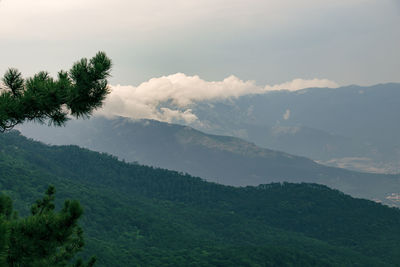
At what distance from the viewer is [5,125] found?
1345 cm

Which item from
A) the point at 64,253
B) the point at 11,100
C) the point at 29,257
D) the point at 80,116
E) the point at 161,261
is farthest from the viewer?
the point at 161,261

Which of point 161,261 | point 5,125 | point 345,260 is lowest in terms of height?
point 161,261

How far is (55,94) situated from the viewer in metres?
13.1

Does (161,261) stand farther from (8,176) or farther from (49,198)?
(49,198)

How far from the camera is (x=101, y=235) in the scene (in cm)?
18550

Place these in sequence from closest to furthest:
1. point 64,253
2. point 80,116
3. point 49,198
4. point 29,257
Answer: point 29,257 < point 80,116 < point 49,198 < point 64,253

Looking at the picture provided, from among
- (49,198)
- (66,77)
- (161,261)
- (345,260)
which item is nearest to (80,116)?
(66,77)

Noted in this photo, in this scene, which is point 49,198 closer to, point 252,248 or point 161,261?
point 161,261

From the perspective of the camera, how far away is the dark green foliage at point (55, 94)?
1307cm

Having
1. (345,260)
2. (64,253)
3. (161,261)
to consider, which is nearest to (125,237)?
(161,261)

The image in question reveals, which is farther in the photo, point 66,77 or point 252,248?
point 252,248

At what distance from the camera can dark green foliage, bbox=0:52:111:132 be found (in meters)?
13.1

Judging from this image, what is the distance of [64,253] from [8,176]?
18577cm

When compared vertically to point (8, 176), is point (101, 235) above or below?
below
